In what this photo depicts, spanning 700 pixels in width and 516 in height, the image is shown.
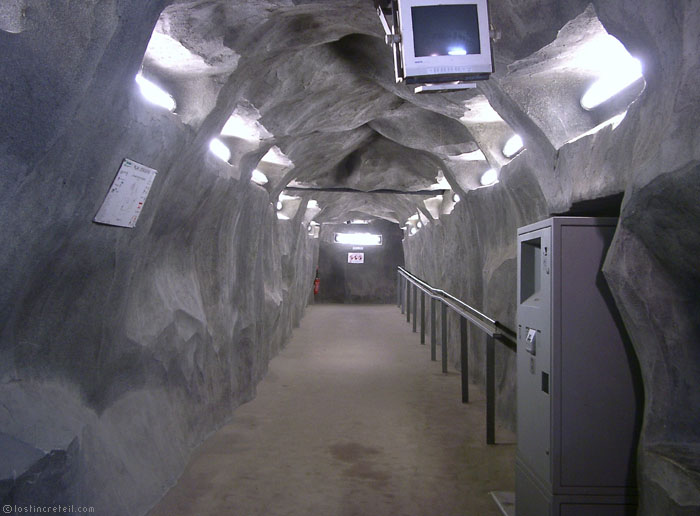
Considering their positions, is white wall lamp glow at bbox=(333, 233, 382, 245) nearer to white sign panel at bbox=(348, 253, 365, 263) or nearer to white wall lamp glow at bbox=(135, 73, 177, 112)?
white sign panel at bbox=(348, 253, 365, 263)

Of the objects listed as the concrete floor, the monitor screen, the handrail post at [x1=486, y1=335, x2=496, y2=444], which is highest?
the monitor screen

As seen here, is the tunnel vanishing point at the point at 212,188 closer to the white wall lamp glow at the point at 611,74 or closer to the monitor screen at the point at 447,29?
the white wall lamp glow at the point at 611,74

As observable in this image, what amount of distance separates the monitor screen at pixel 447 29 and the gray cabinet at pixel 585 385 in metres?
1.06

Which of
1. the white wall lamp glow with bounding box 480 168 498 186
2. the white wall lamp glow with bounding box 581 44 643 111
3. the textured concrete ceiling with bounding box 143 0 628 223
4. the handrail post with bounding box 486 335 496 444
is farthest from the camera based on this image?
the white wall lamp glow with bounding box 480 168 498 186

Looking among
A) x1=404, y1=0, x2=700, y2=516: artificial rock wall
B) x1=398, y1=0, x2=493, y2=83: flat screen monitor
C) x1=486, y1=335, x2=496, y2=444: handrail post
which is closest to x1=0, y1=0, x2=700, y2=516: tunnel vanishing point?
x1=404, y1=0, x2=700, y2=516: artificial rock wall

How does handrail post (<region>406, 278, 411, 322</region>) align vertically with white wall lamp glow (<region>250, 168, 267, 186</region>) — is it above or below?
below

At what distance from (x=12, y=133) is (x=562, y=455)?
2827 mm

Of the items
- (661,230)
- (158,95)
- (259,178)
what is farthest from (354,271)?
(661,230)

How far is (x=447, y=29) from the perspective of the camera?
2.79 metres

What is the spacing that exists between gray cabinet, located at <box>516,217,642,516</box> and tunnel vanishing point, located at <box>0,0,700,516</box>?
0.48ft

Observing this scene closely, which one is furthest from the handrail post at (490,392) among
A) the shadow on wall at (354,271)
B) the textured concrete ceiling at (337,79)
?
the shadow on wall at (354,271)

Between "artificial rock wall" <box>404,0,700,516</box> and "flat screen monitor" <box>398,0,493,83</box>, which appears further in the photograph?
"flat screen monitor" <box>398,0,493,83</box>

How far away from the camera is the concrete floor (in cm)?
356

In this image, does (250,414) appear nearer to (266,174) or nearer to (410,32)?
(266,174)
